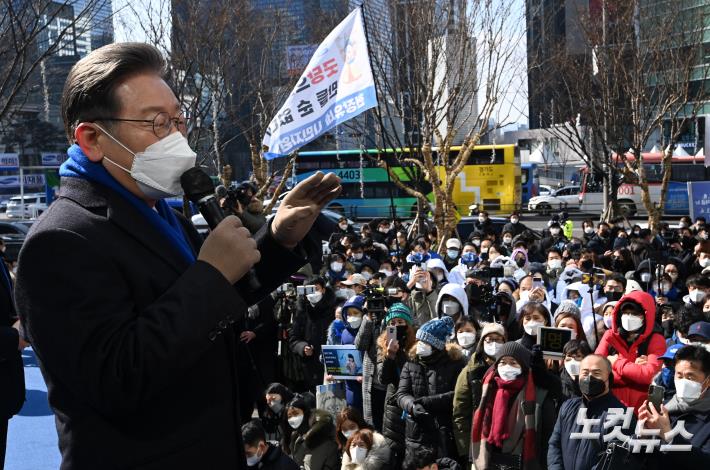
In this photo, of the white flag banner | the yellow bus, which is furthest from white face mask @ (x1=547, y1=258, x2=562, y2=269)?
the yellow bus


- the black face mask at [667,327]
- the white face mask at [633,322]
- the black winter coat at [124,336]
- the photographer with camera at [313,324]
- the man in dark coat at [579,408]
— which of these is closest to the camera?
the black winter coat at [124,336]

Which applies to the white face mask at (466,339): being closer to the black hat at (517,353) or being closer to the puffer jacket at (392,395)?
the puffer jacket at (392,395)

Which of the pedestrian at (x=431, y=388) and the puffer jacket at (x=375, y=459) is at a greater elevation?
the pedestrian at (x=431, y=388)

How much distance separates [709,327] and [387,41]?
13.1 metres

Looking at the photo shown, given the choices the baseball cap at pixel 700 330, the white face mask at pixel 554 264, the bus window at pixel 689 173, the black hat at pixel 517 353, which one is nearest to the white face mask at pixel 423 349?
the black hat at pixel 517 353

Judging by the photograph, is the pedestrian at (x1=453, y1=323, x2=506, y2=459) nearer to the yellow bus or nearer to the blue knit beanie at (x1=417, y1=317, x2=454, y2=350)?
the blue knit beanie at (x1=417, y1=317, x2=454, y2=350)

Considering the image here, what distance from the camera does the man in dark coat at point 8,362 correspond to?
3291mm

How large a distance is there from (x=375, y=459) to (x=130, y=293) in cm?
451

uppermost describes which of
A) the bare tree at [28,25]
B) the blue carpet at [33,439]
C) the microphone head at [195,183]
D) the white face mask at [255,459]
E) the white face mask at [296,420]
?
the bare tree at [28,25]

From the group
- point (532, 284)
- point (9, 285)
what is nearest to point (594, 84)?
point (532, 284)

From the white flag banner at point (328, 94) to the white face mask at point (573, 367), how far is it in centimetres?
387

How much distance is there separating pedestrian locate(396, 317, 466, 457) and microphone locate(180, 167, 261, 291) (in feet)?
15.3

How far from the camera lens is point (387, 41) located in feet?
59.3

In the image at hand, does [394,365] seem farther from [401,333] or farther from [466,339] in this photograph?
[466,339]
